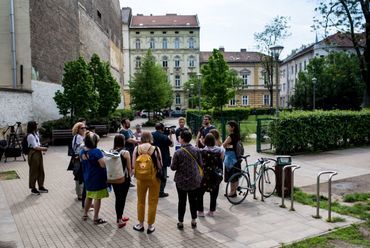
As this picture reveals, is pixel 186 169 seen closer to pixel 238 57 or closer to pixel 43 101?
pixel 43 101

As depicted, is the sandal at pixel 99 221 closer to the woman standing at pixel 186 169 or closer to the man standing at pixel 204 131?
the woman standing at pixel 186 169

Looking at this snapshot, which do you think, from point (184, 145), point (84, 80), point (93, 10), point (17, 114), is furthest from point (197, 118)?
point (93, 10)

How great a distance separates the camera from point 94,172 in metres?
7.30

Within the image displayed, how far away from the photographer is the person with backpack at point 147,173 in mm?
6766

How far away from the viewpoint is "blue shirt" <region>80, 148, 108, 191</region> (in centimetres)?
727

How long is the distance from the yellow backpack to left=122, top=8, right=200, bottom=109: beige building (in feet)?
255

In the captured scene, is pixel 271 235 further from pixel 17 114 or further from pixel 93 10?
pixel 93 10

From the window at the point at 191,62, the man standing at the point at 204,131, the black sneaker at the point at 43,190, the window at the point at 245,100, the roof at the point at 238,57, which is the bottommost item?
the black sneaker at the point at 43,190

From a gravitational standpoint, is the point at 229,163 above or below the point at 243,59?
below

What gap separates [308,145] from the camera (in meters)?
18.2

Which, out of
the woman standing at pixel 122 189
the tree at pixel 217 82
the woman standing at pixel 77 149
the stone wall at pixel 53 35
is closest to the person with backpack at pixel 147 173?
the woman standing at pixel 122 189

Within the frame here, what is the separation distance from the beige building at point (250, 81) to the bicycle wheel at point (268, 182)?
2895 inches

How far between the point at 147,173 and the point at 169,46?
80.7m

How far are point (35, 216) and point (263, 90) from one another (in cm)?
7929
